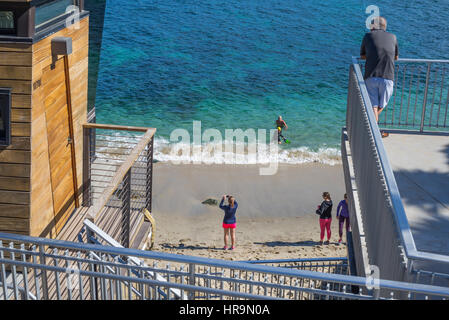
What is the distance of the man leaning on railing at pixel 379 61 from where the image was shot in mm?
8305

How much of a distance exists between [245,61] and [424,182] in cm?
2909

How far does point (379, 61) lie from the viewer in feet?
27.4

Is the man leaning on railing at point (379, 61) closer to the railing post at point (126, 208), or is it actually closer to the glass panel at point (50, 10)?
the railing post at point (126, 208)

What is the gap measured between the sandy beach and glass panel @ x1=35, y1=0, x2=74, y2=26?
26.0 feet

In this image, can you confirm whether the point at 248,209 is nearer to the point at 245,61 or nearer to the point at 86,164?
the point at 86,164

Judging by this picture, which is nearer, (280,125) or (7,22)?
(7,22)

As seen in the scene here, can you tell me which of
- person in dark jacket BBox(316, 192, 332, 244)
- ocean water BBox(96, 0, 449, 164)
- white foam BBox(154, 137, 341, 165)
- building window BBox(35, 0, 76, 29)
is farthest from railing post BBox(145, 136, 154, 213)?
ocean water BBox(96, 0, 449, 164)

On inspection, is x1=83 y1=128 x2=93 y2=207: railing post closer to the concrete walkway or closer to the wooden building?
the wooden building

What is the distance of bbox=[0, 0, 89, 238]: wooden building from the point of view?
7270mm

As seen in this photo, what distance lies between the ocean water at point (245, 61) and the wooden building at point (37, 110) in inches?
593

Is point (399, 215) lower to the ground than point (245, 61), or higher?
higher

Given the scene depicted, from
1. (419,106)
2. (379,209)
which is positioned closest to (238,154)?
(419,106)

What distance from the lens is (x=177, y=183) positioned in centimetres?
2072
